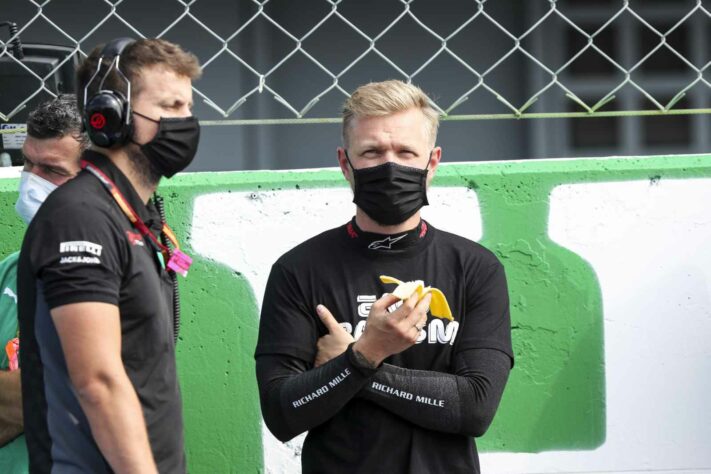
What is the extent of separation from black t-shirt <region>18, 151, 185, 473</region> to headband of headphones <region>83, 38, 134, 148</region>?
0.08 metres

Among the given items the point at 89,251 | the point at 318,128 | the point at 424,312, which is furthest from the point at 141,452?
the point at 318,128

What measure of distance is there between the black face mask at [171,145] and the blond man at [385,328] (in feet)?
1.52

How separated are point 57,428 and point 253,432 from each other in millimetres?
1454

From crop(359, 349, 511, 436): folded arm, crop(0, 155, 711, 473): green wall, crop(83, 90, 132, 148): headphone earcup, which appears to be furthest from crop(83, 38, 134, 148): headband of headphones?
crop(0, 155, 711, 473): green wall

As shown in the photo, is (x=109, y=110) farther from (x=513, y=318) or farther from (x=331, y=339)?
(x=513, y=318)

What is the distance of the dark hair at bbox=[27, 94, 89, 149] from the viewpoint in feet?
10.2

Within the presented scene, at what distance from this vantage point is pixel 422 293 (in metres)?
2.44

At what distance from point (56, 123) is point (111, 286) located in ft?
3.79

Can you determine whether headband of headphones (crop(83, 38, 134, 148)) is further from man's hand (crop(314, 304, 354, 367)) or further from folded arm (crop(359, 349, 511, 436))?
folded arm (crop(359, 349, 511, 436))

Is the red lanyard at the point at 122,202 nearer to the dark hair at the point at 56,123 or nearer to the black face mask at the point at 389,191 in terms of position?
the black face mask at the point at 389,191

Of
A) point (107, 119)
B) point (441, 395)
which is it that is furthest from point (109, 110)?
point (441, 395)

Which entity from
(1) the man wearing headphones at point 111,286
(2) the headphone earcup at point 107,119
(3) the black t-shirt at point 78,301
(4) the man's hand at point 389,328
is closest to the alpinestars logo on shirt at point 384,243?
(4) the man's hand at point 389,328

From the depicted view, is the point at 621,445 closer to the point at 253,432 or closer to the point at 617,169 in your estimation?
the point at 617,169

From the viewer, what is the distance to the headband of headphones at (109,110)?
7.53ft
